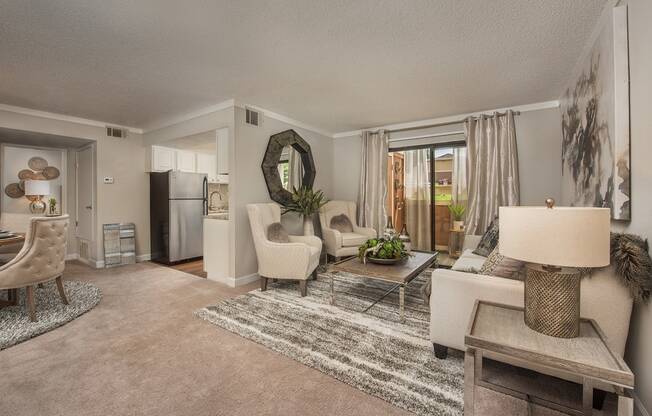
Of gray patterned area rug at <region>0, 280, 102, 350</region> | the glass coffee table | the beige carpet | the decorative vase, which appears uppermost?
the decorative vase

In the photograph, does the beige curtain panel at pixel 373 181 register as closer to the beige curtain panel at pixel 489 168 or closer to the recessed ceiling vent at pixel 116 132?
the beige curtain panel at pixel 489 168

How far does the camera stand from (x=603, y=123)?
1817 mm

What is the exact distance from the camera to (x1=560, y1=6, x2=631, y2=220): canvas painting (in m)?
1.54

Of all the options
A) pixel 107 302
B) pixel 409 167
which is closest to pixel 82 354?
pixel 107 302

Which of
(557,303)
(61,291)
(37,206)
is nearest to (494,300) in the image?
(557,303)

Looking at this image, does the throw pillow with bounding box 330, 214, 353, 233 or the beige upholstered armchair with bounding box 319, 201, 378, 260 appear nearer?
the beige upholstered armchair with bounding box 319, 201, 378, 260

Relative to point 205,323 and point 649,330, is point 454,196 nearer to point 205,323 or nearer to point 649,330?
point 649,330

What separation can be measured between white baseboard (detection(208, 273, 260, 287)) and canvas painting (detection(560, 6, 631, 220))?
3.49m

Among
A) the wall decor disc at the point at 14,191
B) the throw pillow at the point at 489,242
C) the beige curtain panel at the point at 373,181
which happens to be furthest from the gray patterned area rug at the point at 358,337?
the wall decor disc at the point at 14,191

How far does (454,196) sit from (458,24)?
134 inches

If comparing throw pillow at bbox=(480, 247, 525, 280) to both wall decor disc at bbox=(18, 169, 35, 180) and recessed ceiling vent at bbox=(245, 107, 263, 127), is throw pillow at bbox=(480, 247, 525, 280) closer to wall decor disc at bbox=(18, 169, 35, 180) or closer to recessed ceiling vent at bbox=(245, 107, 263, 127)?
recessed ceiling vent at bbox=(245, 107, 263, 127)

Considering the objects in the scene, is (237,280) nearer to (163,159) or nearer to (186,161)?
(163,159)

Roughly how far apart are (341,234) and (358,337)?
2.16 metres

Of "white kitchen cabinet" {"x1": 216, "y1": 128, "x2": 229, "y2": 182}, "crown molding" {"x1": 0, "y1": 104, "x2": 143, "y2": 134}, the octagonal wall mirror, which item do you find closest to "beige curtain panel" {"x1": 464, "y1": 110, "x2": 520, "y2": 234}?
the octagonal wall mirror
